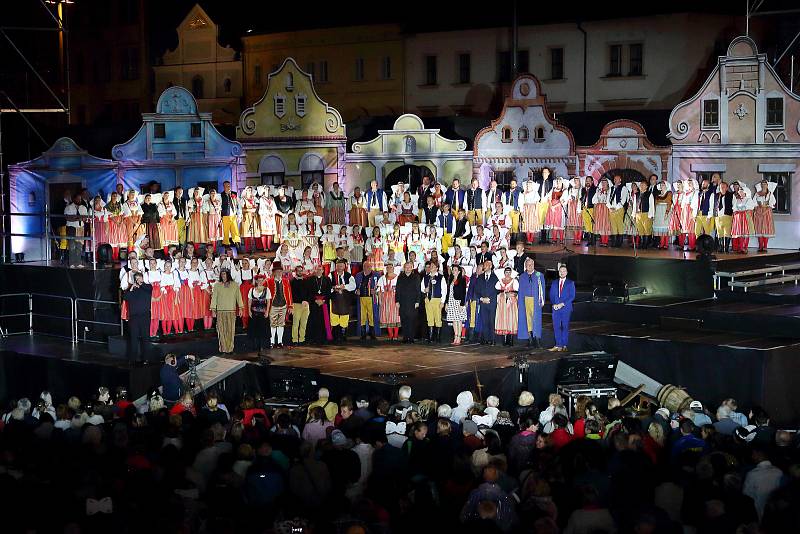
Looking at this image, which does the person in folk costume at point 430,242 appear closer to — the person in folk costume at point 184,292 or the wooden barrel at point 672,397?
the person in folk costume at point 184,292

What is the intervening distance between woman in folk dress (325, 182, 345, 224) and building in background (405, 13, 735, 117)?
1134 cm

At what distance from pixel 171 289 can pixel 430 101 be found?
1927 centimetres

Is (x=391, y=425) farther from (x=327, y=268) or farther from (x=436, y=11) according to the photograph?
(x=436, y=11)

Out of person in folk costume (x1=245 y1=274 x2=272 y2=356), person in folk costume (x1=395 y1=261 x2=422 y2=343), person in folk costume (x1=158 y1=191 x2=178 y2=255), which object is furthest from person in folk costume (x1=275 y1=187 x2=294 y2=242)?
person in folk costume (x1=395 y1=261 x2=422 y2=343)

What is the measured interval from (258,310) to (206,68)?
2443 cm

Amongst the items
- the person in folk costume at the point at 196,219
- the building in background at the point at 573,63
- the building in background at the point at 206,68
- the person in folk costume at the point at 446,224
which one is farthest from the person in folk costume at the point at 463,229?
the building in background at the point at 206,68

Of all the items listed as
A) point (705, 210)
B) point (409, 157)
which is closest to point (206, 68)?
point (409, 157)

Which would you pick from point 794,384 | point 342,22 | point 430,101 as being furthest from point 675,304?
point 342,22

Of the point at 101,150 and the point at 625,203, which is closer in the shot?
the point at 625,203

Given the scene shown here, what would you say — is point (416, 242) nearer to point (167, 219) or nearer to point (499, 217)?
point (499, 217)

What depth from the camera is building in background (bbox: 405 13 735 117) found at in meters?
34.4

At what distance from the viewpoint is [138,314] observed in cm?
1989

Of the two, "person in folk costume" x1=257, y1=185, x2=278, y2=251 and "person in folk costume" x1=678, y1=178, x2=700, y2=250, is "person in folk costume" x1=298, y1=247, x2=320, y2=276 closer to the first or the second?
"person in folk costume" x1=257, y1=185, x2=278, y2=251

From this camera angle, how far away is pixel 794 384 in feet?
59.0
